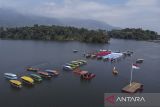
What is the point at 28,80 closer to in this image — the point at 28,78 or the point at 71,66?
the point at 28,78

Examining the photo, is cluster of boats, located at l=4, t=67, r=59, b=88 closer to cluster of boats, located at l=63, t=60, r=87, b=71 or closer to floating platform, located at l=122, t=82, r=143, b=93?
cluster of boats, located at l=63, t=60, r=87, b=71

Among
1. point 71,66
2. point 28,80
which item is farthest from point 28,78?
point 71,66


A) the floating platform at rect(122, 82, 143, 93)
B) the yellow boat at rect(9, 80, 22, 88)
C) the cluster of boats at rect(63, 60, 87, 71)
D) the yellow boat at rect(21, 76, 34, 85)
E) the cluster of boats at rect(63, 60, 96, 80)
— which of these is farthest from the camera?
the cluster of boats at rect(63, 60, 87, 71)

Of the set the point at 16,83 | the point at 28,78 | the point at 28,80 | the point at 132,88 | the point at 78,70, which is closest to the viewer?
the point at 132,88

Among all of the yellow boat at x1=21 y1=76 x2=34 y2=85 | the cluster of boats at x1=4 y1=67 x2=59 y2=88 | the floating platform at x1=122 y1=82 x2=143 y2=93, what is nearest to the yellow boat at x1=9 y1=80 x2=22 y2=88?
the cluster of boats at x1=4 y1=67 x2=59 y2=88

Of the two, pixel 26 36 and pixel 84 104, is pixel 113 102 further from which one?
pixel 26 36

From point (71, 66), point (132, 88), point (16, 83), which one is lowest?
point (132, 88)

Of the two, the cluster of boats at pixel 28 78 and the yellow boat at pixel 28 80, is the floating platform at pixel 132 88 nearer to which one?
the cluster of boats at pixel 28 78

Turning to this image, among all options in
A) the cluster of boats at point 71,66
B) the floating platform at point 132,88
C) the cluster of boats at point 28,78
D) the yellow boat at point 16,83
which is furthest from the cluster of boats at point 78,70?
the yellow boat at point 16,83

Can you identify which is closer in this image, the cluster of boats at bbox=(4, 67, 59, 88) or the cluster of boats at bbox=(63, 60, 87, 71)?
the cluster of boats at bbox=(4, 67, 59, 88)

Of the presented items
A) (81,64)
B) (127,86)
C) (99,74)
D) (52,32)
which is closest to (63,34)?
(52,32)

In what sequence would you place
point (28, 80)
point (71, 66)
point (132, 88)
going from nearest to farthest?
point (132, 88)
point (28, 80)
point (71, 66)

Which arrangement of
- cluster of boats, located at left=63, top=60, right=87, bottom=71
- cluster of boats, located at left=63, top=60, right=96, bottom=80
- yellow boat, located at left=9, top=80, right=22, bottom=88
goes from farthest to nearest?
cluster of boats, located at left=63, top=60, right=87, bottom=71 → cluster of boats, located at left=63, top=60, right=96, bottom=80 → yellow boat, located at left=9, top=80, right=22, bottom=88
